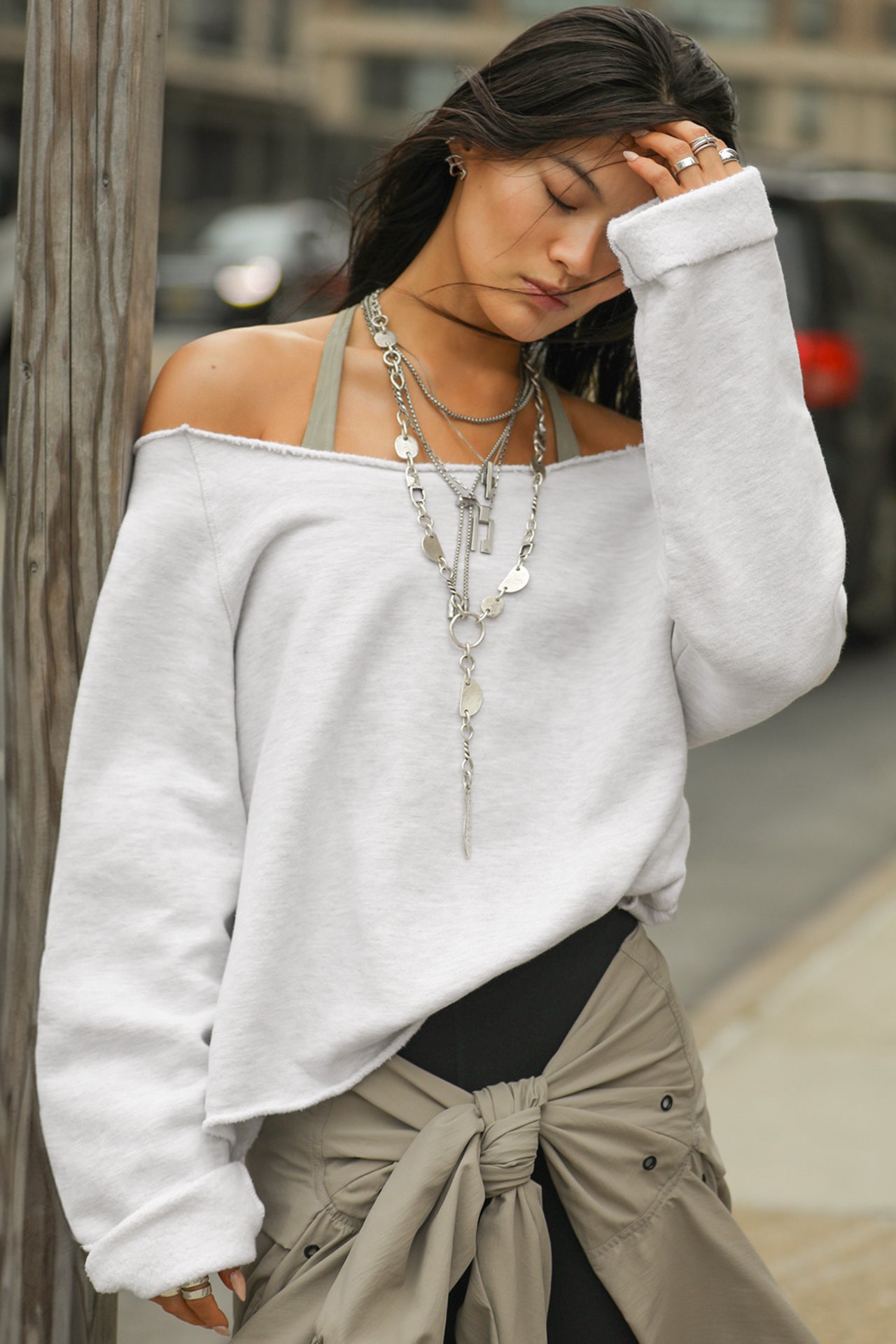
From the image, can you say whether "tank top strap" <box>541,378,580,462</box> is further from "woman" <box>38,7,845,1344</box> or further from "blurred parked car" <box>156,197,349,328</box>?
"blurred parked car" <box>156,197,349,328</box>

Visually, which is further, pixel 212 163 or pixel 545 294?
pixel 212 163

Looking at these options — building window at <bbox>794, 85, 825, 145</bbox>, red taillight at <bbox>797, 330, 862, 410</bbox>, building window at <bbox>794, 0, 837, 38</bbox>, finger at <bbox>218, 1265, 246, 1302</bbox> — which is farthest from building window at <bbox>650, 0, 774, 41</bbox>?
finger at <bbox>218, 1265, 246, 1302</bbox>

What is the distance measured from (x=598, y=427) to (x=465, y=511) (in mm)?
266

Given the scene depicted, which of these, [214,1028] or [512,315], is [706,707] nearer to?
[512,315]

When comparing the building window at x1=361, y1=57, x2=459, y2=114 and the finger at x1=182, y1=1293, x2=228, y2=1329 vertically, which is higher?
the building window at x1=361, y1=57, x2=459, y2=114

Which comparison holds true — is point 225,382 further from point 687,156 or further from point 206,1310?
point 206,1310

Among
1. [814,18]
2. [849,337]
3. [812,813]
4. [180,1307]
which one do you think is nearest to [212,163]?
[814,18]

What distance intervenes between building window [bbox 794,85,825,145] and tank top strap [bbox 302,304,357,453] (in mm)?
46342

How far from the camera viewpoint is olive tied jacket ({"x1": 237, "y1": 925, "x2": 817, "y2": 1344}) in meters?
1.40

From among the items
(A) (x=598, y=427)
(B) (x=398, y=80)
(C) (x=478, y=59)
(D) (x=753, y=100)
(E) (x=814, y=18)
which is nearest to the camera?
(A) (x=598, y=427)

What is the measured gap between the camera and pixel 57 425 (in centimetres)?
156

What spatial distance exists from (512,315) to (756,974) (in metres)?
2.61

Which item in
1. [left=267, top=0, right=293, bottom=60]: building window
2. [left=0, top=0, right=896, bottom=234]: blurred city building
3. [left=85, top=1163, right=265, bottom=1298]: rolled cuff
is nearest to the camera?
[left=85, top=1163, right=265, bottom=1298]: rolled cuff

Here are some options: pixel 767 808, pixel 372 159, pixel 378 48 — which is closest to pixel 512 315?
pixel 372 159
